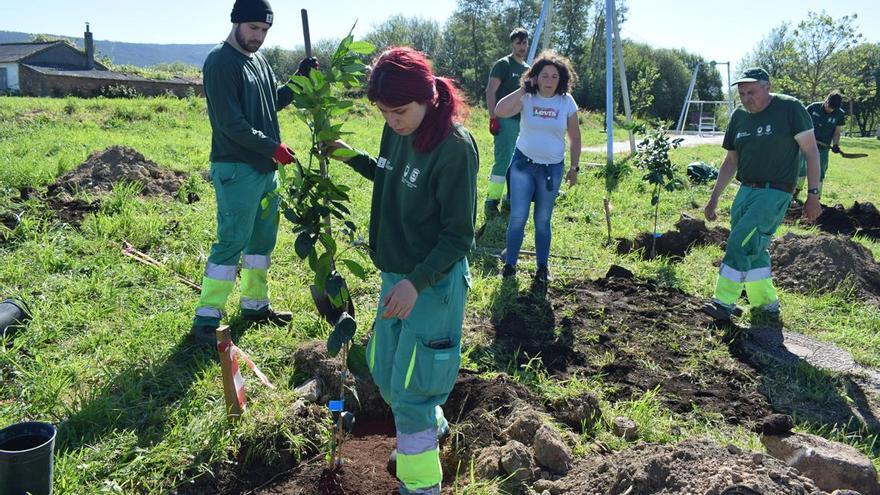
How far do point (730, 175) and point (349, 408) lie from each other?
12.8ft

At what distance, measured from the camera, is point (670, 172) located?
682 centimetres

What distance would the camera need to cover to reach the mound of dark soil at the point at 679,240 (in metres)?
6.83

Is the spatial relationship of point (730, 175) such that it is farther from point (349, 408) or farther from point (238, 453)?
point (238, 453)

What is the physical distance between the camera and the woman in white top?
514 cm

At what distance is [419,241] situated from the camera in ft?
7.58

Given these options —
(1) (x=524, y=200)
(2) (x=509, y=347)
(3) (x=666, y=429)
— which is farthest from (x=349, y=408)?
(1) (x=524, y=200)

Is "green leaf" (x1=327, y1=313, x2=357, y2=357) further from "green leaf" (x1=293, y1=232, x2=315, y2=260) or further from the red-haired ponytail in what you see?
the red-haired ponytail

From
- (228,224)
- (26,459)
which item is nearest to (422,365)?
(26,459)

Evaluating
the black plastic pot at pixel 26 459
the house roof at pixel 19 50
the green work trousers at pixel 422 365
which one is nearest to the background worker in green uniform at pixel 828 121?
the green work trousers at pixel 422 365

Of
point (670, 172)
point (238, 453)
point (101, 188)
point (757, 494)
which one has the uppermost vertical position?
point (670, 172)

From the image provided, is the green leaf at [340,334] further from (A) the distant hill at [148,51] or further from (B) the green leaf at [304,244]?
(A) the distant hill at [148,51]

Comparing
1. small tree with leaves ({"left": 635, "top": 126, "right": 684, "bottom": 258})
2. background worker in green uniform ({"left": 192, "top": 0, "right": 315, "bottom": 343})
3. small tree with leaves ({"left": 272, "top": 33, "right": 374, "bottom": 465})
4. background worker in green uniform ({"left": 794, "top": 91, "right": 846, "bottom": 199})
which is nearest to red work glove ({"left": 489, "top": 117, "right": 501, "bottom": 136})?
small tree with leaves ({"left": 635, "top": 126, "right": 684, "bottom": 258})

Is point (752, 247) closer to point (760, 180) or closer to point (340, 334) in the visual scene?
point (760, 180)

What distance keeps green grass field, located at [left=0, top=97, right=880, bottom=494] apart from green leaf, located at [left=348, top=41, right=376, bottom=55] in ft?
2.24
